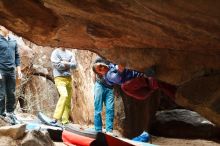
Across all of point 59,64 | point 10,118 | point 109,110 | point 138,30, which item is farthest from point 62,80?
point 138,30

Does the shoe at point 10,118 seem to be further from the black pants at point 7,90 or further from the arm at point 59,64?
the arm at point 59,64

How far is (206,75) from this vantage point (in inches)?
189

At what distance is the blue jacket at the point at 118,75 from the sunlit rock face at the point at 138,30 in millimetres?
758

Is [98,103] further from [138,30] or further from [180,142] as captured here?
[138,30]

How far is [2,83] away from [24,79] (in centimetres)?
571

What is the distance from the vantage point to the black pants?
6.93 m

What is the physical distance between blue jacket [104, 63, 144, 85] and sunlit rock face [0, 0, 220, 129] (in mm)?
758

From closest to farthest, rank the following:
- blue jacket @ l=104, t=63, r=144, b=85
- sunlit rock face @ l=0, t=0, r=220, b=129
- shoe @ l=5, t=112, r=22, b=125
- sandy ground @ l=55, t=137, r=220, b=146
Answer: sunlit rock face @ l=0, t=0, r=220, b=129
blue jacket @ l=104, t=63, r=144, b=85
shoe @ l=5, t=112, r=22, b=125
sandy ground @ l=55, t=137, r=220, b=146

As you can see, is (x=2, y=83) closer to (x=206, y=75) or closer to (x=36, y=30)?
(x=36, y=30)

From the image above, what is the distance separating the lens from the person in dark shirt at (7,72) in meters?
6.92

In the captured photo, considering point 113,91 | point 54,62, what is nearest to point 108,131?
point 113,91

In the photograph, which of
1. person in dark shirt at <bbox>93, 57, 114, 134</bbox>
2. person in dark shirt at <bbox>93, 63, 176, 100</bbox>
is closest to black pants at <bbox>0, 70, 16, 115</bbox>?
person in dark shirt at <bbox>93, 57, 114, 134</bbox>

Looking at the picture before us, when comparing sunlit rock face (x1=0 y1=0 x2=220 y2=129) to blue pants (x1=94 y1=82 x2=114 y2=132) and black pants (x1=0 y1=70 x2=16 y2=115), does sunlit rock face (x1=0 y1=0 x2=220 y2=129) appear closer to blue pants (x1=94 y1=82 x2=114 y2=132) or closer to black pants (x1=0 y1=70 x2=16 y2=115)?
black pants (x1=0 y1=70 x2=16 y2=115)

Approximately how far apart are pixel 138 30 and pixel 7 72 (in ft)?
10.7
